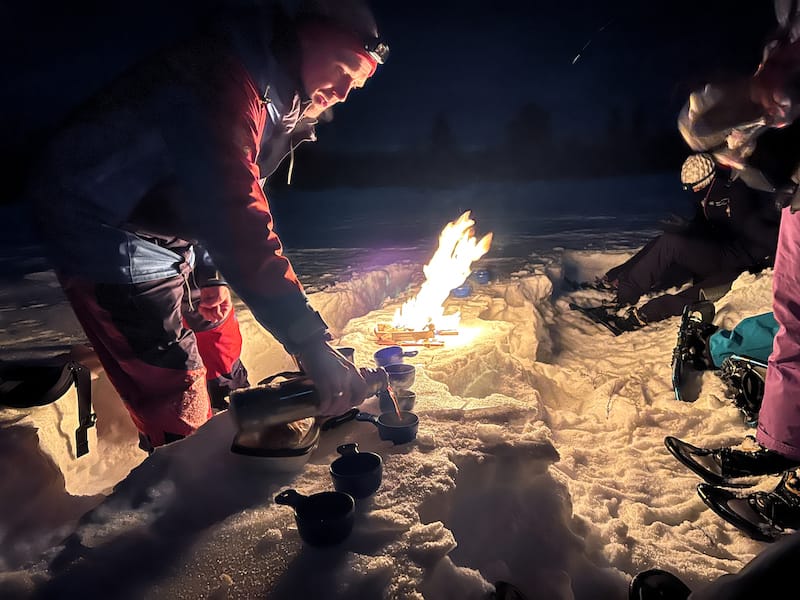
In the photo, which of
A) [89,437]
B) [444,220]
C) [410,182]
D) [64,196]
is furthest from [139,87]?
[410,182]

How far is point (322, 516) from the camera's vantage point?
154 cm

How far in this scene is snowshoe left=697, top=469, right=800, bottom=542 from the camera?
2.38 m

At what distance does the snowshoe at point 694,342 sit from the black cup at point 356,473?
3520 mm

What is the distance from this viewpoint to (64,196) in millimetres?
2082

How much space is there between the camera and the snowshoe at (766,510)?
2.38 metres

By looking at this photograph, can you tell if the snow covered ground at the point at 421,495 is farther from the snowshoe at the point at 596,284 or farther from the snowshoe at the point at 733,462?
the snowshoe at the point at 596,284

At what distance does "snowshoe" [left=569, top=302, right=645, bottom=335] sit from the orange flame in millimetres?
2239

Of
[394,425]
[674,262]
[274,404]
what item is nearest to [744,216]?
[674,262]

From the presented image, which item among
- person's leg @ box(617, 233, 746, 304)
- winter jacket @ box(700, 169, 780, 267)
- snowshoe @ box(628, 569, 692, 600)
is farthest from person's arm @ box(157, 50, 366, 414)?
person's leg @ box(617, 233, 746, 304)

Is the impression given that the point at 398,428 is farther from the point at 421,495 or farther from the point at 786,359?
the point at 786,359

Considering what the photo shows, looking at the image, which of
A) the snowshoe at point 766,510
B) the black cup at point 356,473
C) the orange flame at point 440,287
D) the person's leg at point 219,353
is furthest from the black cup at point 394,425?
the orange flame at point 440,287

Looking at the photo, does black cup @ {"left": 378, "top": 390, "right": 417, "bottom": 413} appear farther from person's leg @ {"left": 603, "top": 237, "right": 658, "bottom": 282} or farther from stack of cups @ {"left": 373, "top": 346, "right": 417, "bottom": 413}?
person's leg @ {"left": 603, "top": 237, "right": 658, "bottom": 282}

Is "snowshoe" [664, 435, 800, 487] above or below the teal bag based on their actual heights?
below

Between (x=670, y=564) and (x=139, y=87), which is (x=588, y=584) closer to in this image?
(x=670, y=564)
